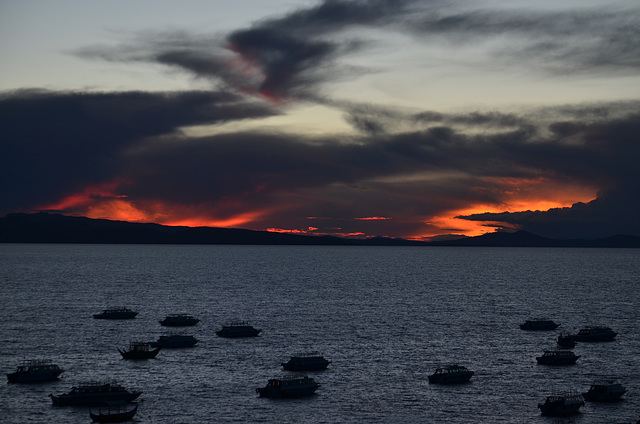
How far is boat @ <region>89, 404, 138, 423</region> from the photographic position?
97.0 m

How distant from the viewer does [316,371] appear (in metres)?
127

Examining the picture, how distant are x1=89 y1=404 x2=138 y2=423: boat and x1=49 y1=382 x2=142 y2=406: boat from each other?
3260mm

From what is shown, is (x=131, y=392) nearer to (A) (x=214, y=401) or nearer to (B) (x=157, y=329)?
(A) (x=214, y=401)

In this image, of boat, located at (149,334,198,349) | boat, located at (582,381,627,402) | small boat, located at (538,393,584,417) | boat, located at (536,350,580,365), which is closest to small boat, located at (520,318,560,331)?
boat, located at (536,350,580,365)

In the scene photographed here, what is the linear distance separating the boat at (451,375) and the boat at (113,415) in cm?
5029

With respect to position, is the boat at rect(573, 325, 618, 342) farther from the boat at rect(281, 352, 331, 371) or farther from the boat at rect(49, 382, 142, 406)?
the boat at rect(49, 382, 142, 406)

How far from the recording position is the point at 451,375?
394 feet

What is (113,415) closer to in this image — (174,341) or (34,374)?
(34,374)

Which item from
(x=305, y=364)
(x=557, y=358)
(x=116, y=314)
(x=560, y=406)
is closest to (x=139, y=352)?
(x=305, y=364)

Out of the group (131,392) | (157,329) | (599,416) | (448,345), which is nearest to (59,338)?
(157,329)

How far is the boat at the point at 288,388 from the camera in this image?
111m

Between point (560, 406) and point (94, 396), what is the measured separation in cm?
6874

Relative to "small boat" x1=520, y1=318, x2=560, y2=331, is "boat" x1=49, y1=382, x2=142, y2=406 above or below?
below

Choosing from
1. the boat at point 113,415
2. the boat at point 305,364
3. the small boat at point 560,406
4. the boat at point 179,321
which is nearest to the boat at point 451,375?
the small boat at point 560,406
